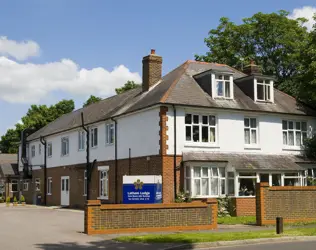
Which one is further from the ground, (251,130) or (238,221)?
(251,130)

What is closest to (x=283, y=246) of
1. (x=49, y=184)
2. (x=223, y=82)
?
(x=223, y=82)

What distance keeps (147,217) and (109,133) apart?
13.6 meters

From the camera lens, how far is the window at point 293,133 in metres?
30.3

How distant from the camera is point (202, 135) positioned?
27.3 metres

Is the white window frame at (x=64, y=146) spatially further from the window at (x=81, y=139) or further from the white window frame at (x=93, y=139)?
the white window frame at (x=93, y=139)

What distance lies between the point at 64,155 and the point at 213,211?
20979 mm

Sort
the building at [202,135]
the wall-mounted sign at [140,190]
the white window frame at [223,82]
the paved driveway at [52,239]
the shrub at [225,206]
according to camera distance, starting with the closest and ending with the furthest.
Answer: the paved driveway at [52,239] < the wall-mounted sign at [140,190] < the shrub at [225,206] < the building at [202,135] < the white window frame at [223,82]

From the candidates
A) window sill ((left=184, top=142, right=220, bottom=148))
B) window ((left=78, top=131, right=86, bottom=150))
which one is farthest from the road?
window ((left=78, top=131, right=86, bottom=150))

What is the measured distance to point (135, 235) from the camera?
17.4m

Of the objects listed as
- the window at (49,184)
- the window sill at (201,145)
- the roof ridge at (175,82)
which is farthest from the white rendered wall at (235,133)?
the window at (49,184)

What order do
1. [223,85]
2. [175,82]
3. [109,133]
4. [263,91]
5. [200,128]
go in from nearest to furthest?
[200,128]
[175,82]
[223,85]
[263,91]
[109,133]

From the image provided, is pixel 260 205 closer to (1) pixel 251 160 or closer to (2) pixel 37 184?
(1) pixel 251 160

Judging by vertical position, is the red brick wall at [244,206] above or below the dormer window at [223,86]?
below

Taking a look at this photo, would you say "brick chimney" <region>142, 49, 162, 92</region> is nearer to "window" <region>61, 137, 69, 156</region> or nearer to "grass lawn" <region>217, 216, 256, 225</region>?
"grass lawn" <region>217, 216, 256, 225</region>
